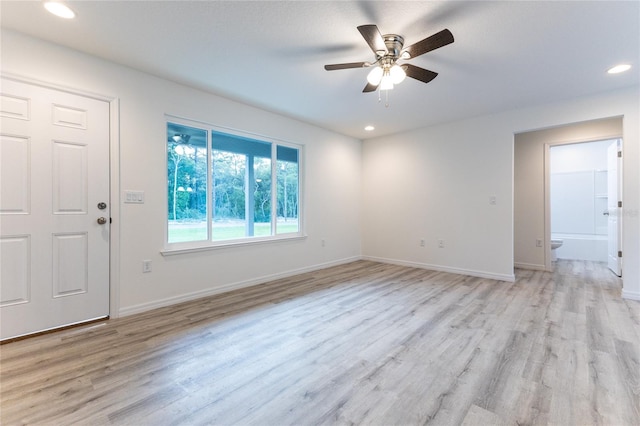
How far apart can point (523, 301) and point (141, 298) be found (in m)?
4.26

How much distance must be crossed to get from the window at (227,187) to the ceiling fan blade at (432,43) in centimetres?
253

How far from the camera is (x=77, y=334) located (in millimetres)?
2408

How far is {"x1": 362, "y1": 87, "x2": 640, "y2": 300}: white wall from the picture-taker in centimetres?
334

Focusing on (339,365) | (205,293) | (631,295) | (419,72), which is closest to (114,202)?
(205,293)

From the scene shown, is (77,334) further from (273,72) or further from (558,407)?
(558,407)

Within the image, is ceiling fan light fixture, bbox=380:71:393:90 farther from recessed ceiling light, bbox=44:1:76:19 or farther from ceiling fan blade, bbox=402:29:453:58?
recessed ceiling light, bbox=44:1:76:19

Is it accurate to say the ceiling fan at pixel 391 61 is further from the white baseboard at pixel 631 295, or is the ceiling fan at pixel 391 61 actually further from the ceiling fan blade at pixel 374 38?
the white baseboard at pixel 631 295

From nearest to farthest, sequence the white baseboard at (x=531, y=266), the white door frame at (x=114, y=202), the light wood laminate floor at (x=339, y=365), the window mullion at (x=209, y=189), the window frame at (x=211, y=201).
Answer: the light wood laminate floor at (x=339, y=365) < the white door frame at (x=114, y=202) < the window frame at (x=211, y=201) < the window mullion at (x=209, y=189) < the white baseboard at (x=531, y=266)

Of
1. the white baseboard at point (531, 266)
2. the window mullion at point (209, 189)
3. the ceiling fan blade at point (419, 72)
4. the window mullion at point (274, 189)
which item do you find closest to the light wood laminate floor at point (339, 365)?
the window mullion at point (209, 189)

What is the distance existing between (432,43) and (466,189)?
3116mm

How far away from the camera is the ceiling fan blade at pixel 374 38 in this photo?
6.07 feet

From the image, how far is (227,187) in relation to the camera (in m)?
3.78

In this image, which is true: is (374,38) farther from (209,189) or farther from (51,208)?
(51,208)

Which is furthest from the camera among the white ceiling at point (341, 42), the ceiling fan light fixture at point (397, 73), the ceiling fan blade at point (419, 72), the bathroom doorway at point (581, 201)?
the bathroom doorway at point (581, 201)
